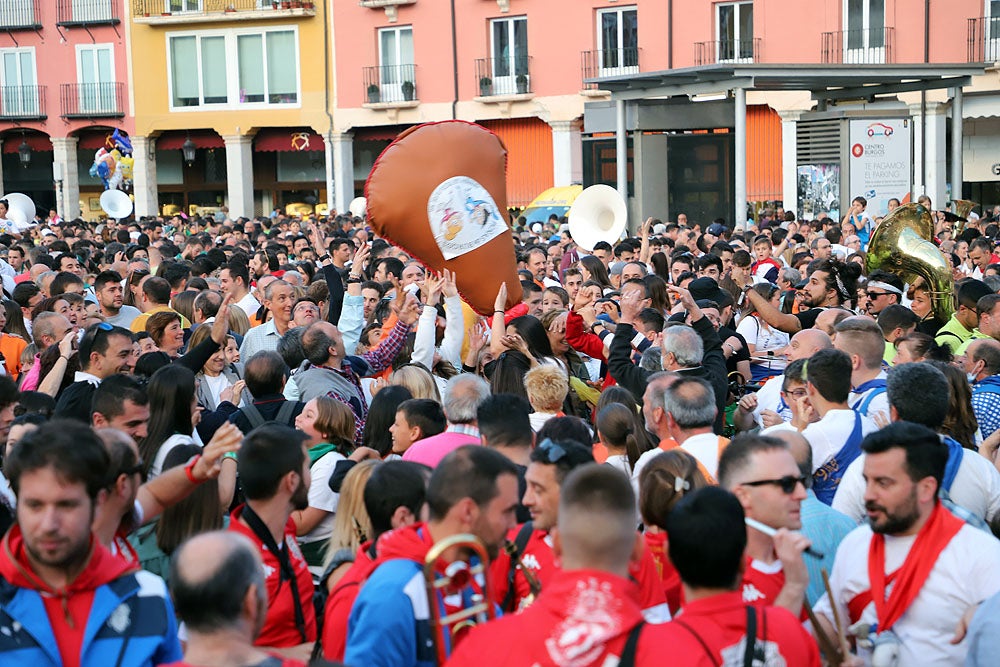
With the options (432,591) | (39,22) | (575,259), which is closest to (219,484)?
(432,591)

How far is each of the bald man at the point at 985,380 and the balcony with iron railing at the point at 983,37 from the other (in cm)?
2509

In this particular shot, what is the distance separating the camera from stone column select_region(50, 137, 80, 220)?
4044cm

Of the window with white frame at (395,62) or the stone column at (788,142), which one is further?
the window with white frame at (395,62)

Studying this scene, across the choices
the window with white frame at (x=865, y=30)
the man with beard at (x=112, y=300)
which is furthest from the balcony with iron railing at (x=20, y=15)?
the man with beard at (x=112, y=300)

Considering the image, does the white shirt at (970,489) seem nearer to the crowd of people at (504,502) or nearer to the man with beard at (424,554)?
the crowd of people at (504,502)

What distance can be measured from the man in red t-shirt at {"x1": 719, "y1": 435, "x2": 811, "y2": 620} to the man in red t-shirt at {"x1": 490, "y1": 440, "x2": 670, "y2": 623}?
30 cm

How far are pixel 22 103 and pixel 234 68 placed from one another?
25.5 feet

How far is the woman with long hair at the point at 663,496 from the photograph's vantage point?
4227 mm

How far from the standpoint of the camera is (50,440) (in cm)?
345

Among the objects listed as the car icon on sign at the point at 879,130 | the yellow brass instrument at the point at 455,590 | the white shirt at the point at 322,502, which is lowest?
the white shirt at the point at 322,502

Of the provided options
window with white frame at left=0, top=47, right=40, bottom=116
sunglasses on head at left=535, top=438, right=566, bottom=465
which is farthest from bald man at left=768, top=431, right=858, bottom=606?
window with white frame at left=0, top=47, right=40, bottom=116

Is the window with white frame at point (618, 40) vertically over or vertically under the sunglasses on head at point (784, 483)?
over

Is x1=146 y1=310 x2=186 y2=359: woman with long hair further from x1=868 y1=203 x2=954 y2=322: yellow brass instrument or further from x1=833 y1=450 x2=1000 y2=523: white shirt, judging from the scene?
x1=868 y1=203 x2=954 y2=322: yellow brass instrument

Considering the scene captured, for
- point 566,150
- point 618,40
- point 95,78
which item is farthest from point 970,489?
point 95,78
